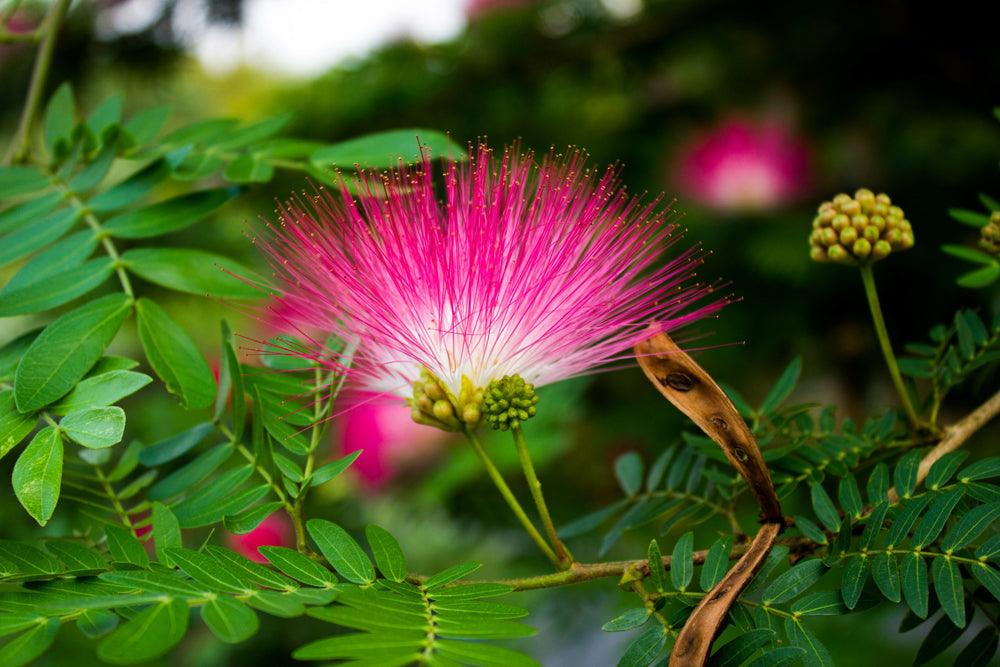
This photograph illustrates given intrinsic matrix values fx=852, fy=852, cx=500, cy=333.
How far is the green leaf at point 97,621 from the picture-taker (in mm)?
457

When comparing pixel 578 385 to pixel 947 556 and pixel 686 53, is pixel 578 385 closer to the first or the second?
pixel 686 53

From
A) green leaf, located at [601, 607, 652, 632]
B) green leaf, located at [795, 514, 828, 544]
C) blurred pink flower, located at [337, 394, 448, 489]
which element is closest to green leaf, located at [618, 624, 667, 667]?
green leaf, located at [601, 607, 652, 632]

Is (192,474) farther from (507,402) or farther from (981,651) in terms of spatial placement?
(981,651)

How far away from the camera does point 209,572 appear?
0.46m

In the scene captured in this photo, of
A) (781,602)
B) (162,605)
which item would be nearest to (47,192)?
(162,605)

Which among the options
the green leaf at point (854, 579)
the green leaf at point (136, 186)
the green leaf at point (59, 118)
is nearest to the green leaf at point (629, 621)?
the green leaf at point (854, 579)

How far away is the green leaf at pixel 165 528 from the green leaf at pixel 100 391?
0.08 meters

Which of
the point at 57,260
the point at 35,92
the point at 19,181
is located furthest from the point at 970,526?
the point at 35,92

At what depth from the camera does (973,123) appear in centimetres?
138

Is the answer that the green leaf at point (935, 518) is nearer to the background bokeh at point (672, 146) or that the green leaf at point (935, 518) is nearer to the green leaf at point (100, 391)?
the green leaf at point (100, 391)

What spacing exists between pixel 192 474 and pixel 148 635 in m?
0.27

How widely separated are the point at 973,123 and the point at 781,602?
3.87 feet

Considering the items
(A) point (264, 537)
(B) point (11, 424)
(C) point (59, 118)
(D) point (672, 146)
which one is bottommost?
(A) point (264, 537)

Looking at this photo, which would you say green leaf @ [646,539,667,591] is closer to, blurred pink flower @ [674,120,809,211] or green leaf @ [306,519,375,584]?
green leaf @ [306,519,375,584]
